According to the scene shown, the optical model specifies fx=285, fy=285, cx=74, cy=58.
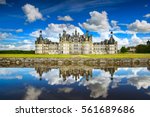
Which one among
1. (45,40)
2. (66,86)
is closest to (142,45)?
(45,40)

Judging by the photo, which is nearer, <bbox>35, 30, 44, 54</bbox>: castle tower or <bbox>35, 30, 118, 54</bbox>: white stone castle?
<bbox>35, 30, 118, 54</bbox>: white stone castle

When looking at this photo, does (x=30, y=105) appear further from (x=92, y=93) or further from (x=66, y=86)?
(x=66, y=86)

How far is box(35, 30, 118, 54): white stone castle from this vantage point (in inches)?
1900

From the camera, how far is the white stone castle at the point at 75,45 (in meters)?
48.2

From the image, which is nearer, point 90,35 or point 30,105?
point 30,105

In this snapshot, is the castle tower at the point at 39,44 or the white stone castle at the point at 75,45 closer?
the white stone castle at the point at 75,45

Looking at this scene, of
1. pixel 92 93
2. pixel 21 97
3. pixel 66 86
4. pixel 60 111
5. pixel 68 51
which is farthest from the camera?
pixel 68 51

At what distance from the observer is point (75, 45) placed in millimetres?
48281

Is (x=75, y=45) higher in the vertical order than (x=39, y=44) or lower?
lower

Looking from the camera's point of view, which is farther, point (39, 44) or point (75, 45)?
point (39, 44)

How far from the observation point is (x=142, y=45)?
49.7m

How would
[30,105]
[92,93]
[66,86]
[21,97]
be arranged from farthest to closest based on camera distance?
[66,86] < [92,93] < [21,97] < [30,105]

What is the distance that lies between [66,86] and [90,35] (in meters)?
40.3

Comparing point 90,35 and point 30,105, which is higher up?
point 90,35
